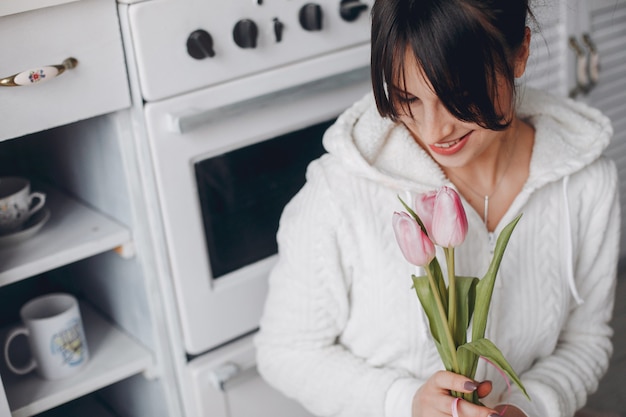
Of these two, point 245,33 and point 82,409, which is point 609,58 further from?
point 82,409

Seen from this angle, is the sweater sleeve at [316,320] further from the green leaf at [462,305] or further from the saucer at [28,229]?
the saucer at [28,229]

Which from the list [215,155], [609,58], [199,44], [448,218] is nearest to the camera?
[448,218]

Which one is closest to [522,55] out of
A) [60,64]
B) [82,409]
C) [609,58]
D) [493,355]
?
[493,355]

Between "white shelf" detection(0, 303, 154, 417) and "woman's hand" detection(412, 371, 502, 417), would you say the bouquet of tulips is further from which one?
"white shelf" detection(0, 303, 154, 417)

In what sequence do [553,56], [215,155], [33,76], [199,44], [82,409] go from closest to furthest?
1. [33,76]
2. [199,44]
3. [215,155]
4. [82,409]
5. [553,56]

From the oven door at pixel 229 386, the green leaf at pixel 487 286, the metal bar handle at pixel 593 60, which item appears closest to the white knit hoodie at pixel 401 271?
the oven door at pixel 229 386

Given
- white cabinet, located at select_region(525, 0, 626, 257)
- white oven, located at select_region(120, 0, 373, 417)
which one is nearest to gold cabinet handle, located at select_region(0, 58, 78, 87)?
white oven, located at select_region(120, 0, 373, 417)

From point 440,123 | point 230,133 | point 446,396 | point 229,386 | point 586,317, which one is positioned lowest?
point 229,386

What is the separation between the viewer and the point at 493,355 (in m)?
0.88

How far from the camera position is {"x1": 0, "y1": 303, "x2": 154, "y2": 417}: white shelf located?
1.24m

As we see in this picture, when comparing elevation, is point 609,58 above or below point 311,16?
below

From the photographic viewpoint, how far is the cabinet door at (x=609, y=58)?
70.7 inches

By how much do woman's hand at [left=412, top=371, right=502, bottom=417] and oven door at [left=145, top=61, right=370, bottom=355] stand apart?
0.42 meters

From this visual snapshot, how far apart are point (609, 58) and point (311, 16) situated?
0.90 m
